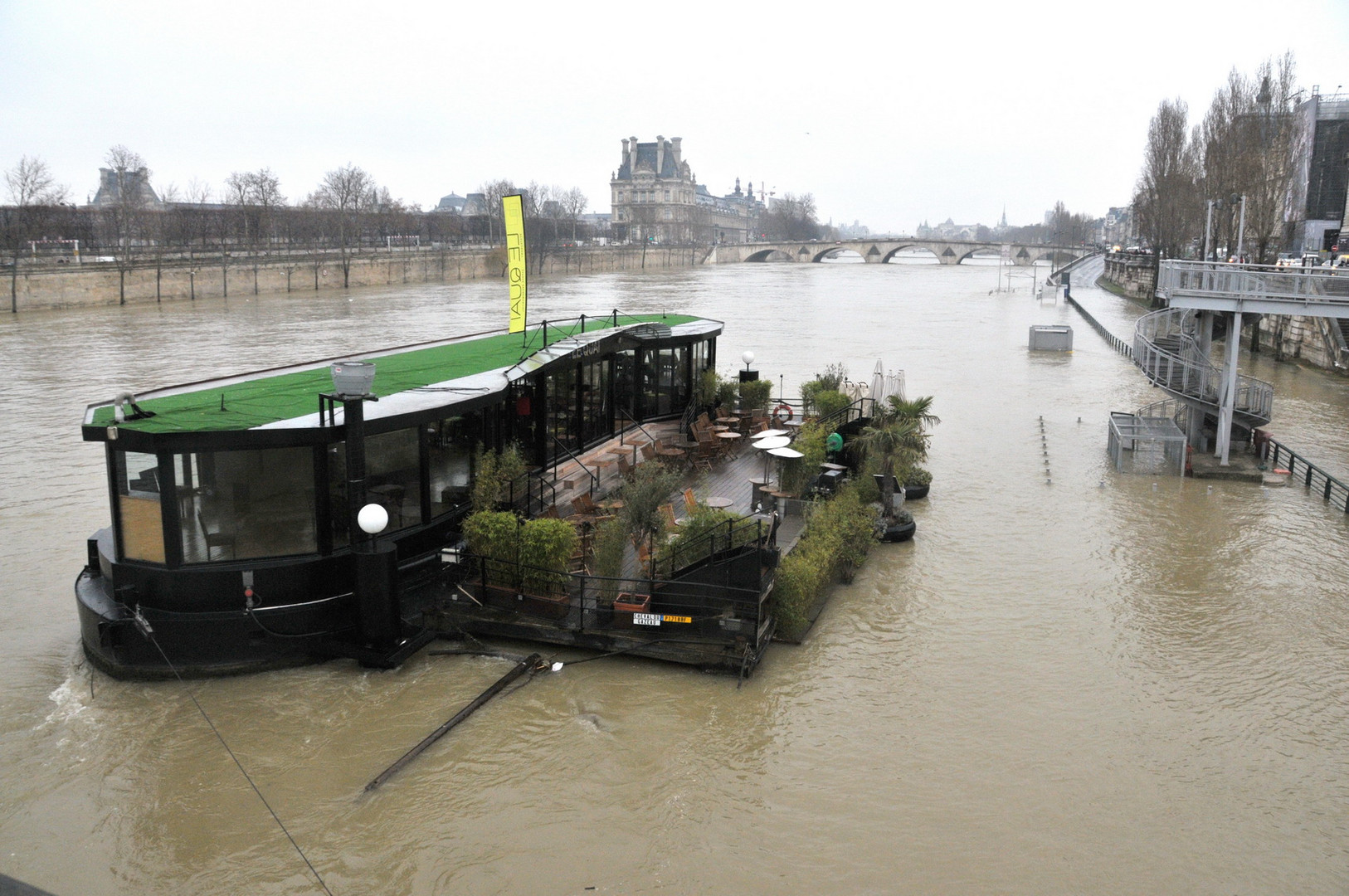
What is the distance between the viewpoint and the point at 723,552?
12.1 metres

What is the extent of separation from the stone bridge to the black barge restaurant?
145516 mm

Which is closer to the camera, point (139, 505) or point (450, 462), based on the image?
point (139, 505)

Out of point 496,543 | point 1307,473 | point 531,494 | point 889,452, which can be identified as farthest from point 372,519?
point 1307,473

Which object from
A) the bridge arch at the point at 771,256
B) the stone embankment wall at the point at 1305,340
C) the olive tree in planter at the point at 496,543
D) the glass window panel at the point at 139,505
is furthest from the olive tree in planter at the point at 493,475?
the bridge arch at the point at 771,256

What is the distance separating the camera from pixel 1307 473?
21609 millimetres

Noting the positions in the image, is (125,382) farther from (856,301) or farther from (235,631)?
(856,301)

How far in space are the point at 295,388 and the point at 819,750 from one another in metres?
8.15

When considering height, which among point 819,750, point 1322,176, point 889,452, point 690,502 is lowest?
point 819,750

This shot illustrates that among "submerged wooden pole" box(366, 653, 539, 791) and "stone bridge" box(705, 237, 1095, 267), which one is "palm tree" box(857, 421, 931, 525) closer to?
"submerged wooden pole" box(366, 653, 539, 791)

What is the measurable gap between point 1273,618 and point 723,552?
8333 millimetres

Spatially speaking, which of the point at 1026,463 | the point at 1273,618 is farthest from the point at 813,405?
the point at 1273,618

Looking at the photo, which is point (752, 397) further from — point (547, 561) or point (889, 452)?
point (547, 561)

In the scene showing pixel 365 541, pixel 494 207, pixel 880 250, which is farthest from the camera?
pixel 880 250

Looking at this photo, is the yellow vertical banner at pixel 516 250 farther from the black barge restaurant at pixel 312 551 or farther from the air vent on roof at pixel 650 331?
the black barge restaurant at pixel 312 551
